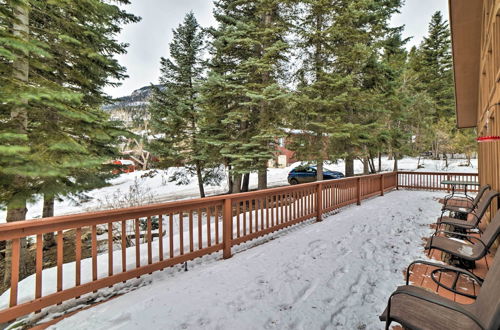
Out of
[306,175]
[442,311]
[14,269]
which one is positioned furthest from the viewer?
[306,175]

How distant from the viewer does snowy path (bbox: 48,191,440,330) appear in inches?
89.0

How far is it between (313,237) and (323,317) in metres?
2.45

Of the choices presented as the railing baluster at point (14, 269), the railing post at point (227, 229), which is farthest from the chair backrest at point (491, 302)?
the railing baluster at point (14, 269)

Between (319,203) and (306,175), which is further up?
(306,175)

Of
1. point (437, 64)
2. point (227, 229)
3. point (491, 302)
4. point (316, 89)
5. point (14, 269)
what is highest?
point (437, 64)

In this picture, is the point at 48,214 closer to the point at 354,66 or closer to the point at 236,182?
the point at 236,182

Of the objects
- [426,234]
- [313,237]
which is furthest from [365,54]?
[313,237]

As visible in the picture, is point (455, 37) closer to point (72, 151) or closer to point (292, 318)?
point (292, 318)

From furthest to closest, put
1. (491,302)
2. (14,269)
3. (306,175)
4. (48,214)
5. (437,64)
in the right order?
(437,64), (306,175), (48,214), (14,269), (491,302)

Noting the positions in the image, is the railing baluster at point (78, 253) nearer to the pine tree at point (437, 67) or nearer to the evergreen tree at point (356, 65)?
the evergreen tree at point (356, 65)

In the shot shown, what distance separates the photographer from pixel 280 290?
109 inches

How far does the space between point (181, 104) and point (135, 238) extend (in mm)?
9975

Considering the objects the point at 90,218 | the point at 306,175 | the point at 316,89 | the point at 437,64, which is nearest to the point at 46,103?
the point at 90,218

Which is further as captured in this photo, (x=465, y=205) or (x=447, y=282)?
(x=465, y=205)
